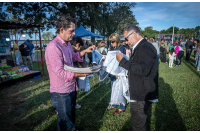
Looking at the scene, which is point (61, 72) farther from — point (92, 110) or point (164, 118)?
point (164, 118)

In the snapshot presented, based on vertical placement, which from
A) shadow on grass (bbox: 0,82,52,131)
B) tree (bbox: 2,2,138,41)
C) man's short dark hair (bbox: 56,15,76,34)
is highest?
tree (bbox: 2,2,138,41)

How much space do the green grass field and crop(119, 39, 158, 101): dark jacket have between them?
1.47m

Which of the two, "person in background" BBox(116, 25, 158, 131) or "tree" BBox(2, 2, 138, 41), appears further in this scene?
"tree" BBox(2, 2, 138, 41)

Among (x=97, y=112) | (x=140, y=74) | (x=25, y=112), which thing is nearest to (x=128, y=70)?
(x=140, y=74)

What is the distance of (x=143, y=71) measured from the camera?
1.66m

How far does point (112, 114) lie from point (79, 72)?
2.36 meters

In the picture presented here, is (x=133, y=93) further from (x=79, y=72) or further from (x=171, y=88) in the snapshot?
(x=171, y=88)

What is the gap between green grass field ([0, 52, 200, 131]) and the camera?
9.66 feet

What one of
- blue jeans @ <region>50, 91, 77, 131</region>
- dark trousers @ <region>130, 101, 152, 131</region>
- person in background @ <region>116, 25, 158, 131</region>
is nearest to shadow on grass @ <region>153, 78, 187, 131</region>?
dark trousers @ <region>130, 101, 152, 131</region>

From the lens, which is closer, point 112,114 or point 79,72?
point 79,72

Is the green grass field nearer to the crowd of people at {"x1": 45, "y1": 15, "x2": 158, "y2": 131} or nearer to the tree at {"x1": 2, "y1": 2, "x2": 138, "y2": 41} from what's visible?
the crowd of people at {"x1": 45, "y1": 15, "x2": 158, "y2": 131}

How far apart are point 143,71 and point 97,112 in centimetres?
243

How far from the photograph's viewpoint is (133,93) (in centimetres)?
188

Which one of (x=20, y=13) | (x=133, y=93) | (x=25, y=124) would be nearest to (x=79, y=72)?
(x=133, y=93)
